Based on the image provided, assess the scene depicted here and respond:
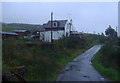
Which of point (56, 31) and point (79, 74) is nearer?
point (79, 74)

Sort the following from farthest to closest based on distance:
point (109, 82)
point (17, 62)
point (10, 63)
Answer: point (17, 62) < point (10, 63) < point (109, 82)

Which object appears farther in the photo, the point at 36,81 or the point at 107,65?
the point at 107,65

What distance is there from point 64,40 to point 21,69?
92.6 feet

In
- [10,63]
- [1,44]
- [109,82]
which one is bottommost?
[109,82]

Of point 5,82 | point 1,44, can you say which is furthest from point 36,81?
point 1,44

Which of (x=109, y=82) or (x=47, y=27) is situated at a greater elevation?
(x=47, y=27)

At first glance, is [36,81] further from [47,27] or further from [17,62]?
[47,27]

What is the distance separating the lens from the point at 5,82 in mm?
9531

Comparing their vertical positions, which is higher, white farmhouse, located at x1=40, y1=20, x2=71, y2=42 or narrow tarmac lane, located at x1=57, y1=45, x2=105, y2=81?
white farmhouse, located at x1=40, y1=20, x2=71, y2=42

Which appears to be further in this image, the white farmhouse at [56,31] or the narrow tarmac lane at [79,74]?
the white farmhouse at [56,31]

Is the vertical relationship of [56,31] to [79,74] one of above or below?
above

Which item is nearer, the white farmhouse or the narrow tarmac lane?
the narrow tarmac lane

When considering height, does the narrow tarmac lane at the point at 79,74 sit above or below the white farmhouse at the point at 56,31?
below

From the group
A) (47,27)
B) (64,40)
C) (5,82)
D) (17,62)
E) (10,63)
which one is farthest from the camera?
(47,27)
